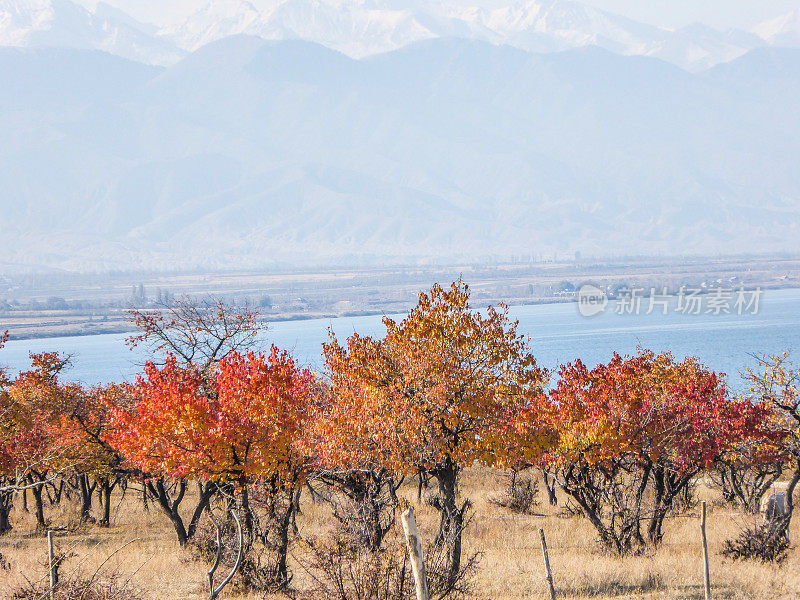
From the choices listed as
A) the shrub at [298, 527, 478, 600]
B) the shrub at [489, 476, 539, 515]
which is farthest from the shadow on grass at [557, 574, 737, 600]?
the shrub at [489, 476, 539, 515]

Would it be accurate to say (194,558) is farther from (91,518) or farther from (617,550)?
(91,518)

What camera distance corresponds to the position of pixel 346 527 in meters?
22.9

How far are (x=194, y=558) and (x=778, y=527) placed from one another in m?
18.5

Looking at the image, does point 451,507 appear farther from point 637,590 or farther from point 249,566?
point 249,566

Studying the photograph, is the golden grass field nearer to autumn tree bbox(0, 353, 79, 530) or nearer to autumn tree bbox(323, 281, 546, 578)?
autumn tree bbox(0, 353, 79, 530)

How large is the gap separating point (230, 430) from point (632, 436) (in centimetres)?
1232

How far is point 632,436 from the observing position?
29.9 metres

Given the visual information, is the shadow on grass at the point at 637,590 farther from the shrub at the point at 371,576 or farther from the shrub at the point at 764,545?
the shrub at the point at 371,576

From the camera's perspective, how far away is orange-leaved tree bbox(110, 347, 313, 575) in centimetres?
2712

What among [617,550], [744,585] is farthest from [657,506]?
[744,585]

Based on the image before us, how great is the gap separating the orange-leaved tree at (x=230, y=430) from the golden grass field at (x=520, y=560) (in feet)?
10.5

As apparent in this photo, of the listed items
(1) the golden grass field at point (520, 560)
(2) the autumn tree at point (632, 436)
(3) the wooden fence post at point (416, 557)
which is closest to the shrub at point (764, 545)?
(1) the golden grass field at point (520, 560)

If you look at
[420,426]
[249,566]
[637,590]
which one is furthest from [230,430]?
[637,590]

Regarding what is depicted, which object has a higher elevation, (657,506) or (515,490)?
(657,506)
